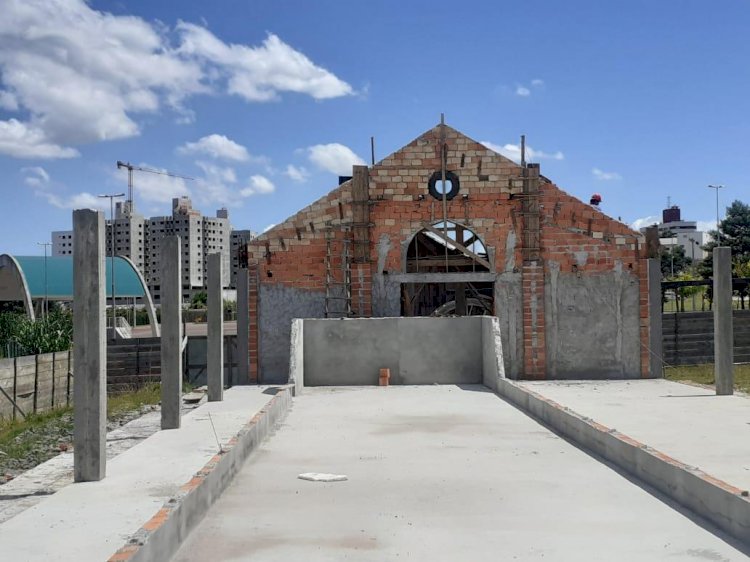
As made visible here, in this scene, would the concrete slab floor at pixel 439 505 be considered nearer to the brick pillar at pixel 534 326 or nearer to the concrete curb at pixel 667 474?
the concrete curb at pixel 667 474

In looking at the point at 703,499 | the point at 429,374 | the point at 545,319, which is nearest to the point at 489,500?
the point at 703,499

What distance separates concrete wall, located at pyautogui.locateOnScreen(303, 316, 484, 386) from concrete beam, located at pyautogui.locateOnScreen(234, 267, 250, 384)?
1633 mm

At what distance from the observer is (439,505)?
7.68 m

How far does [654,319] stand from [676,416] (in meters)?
7.08

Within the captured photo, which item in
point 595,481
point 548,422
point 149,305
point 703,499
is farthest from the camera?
point 149,305

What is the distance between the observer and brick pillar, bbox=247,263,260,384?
1897 cm

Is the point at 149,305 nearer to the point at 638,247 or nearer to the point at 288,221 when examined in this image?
the point at 288,221

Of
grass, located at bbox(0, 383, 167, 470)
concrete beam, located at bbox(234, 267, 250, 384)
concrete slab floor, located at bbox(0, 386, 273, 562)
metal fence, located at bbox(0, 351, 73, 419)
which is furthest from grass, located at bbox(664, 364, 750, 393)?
metal fence, located at bbox(0, 351, 73, 419)

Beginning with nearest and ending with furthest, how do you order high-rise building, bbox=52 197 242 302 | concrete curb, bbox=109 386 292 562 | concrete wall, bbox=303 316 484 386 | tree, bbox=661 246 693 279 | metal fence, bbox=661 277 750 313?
concrete curb, bbox=109 386 292 562, concrete wall, bbox=303 316 484 386, metal fence, bbox=661 277 750 313, tree, bbox=661 246 693 279, high-rise building, bbox=52 197 242 302

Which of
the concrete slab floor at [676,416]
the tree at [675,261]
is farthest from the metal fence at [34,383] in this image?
the tree at [675,261]

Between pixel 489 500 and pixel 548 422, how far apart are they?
4.75 meters

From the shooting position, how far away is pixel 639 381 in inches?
728

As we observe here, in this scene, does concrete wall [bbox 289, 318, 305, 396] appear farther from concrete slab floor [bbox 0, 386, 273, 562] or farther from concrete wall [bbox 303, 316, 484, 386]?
concrete slab floor [bbox 0, 386, 273, 562]

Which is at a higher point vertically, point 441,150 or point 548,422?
point 441,150
